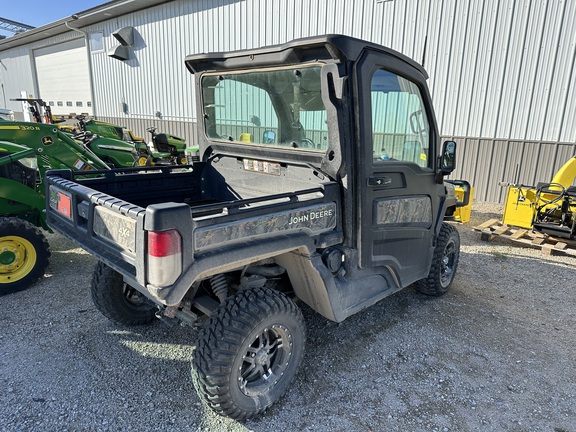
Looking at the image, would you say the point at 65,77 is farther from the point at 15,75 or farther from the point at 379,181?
the point at 379,181

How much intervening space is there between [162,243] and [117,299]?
5.49ft

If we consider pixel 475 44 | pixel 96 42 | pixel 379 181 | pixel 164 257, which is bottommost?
pixel 164 257

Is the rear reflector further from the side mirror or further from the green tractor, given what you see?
the green tractor

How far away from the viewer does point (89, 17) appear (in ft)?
52.3

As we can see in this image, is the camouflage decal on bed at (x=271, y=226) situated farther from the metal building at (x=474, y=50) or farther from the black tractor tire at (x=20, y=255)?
the metal building at (x=474, y=50)

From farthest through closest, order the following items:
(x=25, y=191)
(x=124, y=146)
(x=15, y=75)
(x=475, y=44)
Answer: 1. (x=15, y=75)
2. (x=475, y=44)
3. (x=124, y=146)
4. (x=25, y=191)

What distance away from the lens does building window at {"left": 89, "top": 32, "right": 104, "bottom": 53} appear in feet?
54.5

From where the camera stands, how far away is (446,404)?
104 inches

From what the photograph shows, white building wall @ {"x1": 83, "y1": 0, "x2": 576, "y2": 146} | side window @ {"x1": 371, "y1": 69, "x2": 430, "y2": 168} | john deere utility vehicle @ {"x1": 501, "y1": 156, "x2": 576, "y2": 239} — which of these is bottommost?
john deere utility vehicle @ {"x1": 501, "y1": 156, "x2": 576, "y2": 239}

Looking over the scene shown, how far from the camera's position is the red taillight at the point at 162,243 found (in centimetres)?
185

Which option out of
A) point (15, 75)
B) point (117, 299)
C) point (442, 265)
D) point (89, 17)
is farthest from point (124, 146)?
point (15, 75)

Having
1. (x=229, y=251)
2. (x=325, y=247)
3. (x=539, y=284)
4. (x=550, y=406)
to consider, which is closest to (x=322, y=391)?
(x=325, y=247)

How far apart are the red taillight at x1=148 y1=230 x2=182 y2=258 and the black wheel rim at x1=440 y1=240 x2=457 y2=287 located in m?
3.09

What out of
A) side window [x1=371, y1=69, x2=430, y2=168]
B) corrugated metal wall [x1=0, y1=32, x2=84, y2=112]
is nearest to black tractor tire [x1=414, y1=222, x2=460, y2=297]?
side window [x1=371, y1=69, x2=430, y2=168]
